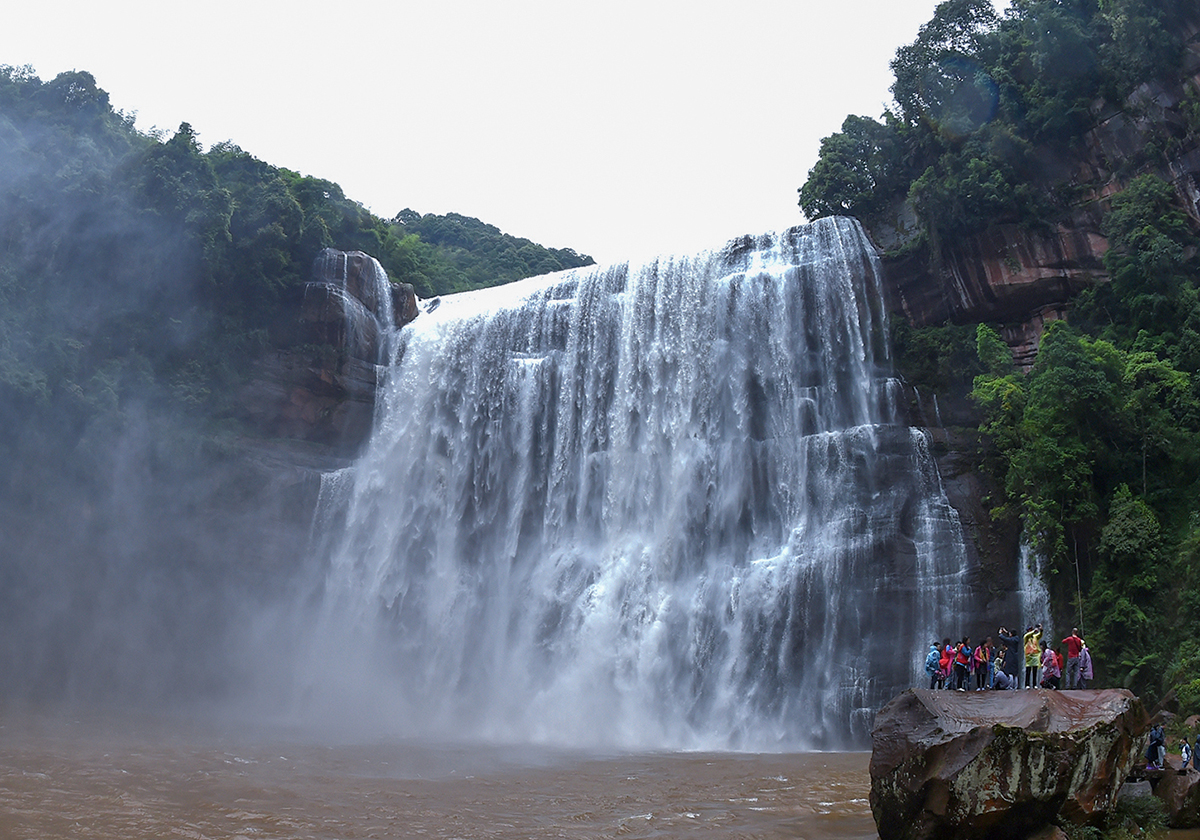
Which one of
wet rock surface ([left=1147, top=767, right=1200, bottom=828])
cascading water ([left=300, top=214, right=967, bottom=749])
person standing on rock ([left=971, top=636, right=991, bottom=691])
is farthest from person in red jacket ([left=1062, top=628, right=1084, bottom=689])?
cascading water ([left=300, top=214, right=967, bottom=749])

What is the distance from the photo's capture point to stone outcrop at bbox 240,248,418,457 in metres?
31.5

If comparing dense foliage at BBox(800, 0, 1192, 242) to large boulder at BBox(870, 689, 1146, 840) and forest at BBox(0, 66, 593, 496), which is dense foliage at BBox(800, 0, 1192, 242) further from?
forest at BBox(0, 66, 593, 496)

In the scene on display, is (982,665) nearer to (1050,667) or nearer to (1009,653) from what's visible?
(1009,653)

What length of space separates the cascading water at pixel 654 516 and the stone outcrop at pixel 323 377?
103 centimetres

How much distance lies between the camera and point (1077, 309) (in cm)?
2584

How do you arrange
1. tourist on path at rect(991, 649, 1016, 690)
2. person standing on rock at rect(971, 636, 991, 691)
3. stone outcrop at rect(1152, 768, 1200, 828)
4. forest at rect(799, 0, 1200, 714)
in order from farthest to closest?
forest at rect(799, 0, 1200, 714) < person standing on rock at rect(971, 636, 991, 691) < tourist on path at rect(991, 649, 1016, 690) < stone outcrop at rect(1152, 768, 1200, 828)

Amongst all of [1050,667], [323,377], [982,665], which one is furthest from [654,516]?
[323,377]

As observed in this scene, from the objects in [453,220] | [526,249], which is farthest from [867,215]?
[453,220]

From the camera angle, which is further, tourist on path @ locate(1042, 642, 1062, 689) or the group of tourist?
the group of tourist

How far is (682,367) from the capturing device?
92.2ft

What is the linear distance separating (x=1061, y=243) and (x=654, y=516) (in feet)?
46.1

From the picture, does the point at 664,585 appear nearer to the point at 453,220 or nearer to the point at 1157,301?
the point at 1157,301

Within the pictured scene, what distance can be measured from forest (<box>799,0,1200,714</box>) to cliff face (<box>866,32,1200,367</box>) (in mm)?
164

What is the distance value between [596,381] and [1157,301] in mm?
15490
